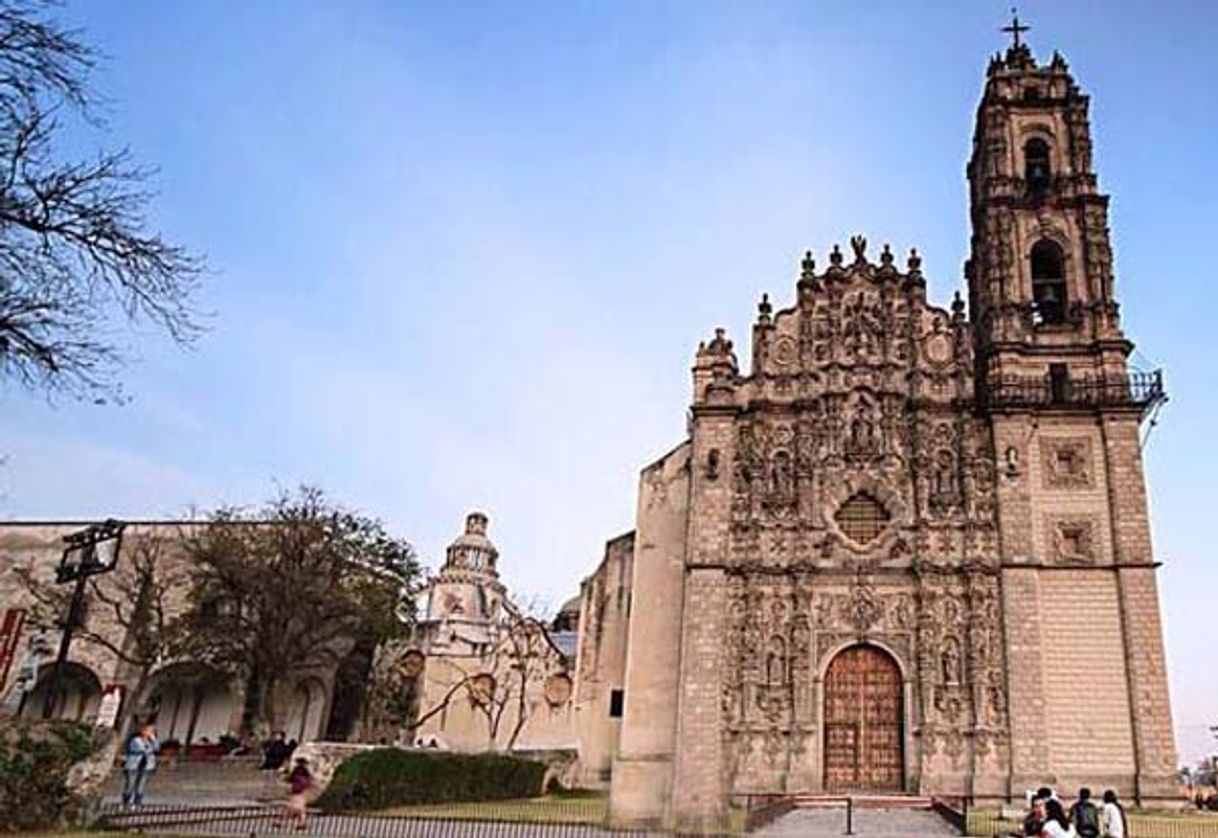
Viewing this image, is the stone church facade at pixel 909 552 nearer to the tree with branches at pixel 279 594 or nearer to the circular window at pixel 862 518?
the circular window at pixel 862 518

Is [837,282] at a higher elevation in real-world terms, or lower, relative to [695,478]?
higher

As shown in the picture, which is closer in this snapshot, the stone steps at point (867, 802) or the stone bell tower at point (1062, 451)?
the stone steps at point (867, 802)

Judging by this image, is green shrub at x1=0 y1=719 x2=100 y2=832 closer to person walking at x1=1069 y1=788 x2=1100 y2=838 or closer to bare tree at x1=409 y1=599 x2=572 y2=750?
person walking at x1=1069 y1=788 x2=1100 y2=838

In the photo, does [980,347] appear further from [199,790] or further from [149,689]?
[149,689]

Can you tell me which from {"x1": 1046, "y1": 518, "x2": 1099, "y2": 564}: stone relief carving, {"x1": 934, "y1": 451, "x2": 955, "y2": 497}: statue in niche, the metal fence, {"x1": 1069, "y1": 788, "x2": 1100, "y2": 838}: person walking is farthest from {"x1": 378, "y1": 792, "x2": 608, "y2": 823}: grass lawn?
{"x1": 1046, "y1": 518, "x2": 1099, "y2": 564}: stone relief carving

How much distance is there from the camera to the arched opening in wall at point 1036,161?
102 feet

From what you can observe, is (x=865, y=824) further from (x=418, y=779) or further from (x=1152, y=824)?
(x=418, y=779)

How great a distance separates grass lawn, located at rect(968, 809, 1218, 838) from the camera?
1892 centimetres

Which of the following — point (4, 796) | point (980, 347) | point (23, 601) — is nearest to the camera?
point (4, 796)

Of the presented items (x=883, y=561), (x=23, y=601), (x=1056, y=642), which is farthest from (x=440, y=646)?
(x=1056, y=642)

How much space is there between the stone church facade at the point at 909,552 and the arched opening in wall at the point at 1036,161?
1.19 m

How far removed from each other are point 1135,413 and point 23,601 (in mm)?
40422

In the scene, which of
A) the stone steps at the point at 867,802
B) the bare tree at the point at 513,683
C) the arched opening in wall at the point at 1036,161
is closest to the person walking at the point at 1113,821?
the stone steps at the point at 867,802

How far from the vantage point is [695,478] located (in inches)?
1054
